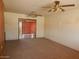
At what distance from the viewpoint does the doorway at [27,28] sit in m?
9.29

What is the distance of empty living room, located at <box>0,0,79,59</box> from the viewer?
5.18 m

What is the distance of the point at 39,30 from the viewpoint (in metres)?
9.92

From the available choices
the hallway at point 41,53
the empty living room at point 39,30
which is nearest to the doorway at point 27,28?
the empty living room at point 39,30

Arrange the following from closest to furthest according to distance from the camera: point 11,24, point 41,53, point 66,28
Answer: point 41,53 < point 66,28 < point 11,24

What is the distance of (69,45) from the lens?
19.8 feet

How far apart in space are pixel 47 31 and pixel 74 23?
4000 mm

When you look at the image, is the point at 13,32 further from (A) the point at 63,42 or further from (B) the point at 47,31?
(A) the point at 63,42

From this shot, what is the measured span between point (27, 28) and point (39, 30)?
1.06m

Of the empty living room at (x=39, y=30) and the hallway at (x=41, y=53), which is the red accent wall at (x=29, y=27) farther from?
the hallway at (x=41, y=53)

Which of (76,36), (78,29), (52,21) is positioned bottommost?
(76,36)

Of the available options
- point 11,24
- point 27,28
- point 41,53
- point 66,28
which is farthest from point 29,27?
point 41,53

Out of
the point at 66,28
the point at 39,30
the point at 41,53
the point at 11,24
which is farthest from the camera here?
the point at 39,30

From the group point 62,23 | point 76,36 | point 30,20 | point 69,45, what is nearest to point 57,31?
point 62,23

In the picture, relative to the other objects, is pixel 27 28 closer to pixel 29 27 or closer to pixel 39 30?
pixel 29 27
